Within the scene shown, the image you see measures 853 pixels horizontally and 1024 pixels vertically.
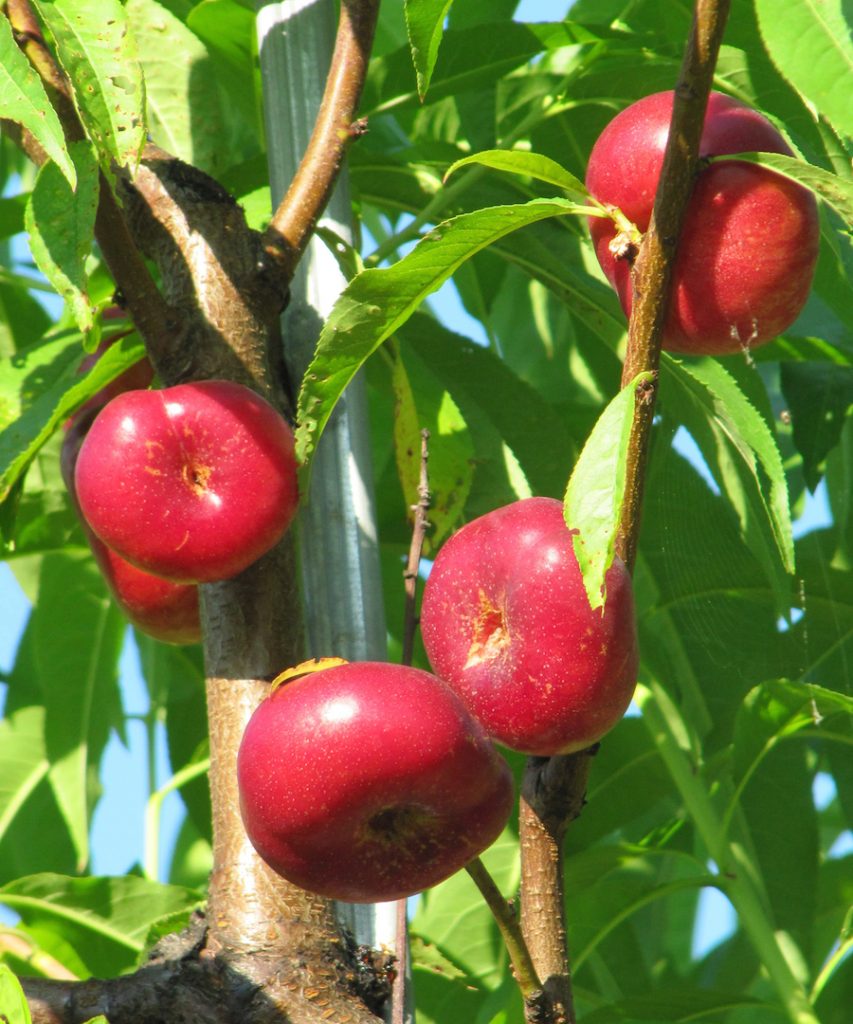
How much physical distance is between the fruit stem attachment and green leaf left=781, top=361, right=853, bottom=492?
2.98 ft

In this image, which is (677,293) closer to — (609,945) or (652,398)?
(652,398)

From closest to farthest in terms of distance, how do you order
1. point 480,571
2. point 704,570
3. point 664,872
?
point 480,571 < point 704,570 < point 664,872

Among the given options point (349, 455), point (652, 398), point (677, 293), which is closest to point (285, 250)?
point (349, 455)

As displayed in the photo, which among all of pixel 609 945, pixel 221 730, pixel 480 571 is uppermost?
pixel 480 571

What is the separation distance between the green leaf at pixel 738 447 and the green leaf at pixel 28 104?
48 centimetres

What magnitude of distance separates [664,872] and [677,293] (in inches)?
50.2

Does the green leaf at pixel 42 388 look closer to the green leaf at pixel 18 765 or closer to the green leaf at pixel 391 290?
the green leaf at pixel 391 290

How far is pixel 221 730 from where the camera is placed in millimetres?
1216

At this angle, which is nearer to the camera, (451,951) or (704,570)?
(704,570)

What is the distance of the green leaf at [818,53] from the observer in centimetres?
100

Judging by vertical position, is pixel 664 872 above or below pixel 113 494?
below

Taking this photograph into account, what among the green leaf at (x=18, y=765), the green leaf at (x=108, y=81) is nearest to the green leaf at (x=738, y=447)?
the green leaf at (x=108, y=81)

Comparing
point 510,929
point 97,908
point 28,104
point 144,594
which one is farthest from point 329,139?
point 97,908

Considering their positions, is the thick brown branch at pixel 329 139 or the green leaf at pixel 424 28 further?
the thick brown branch at pixel 329 139
